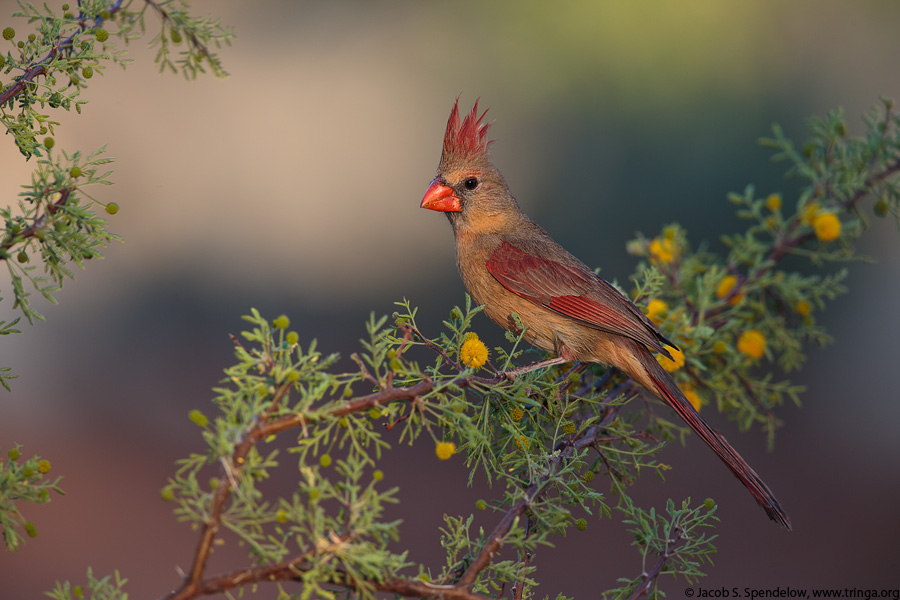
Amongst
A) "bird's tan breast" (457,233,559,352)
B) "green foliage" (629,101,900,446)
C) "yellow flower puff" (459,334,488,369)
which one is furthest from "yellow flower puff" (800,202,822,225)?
"yellow flower puff" (459,334,488,369)

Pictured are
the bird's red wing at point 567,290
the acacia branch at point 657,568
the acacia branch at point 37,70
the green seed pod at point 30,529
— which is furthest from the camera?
the bird's red wing at point 567,290

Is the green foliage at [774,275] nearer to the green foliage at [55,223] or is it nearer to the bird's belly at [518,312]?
the bird's belly at [518,312]

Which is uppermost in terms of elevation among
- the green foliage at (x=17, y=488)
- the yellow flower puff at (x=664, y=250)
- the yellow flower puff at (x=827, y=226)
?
the yellow flower puff at (x=664, y=250)

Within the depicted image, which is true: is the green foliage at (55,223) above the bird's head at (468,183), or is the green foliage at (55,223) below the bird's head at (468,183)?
below

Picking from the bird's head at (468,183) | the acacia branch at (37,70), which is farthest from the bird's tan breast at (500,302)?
the acacia branch at (37,70)

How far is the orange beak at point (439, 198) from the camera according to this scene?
293 centimetres

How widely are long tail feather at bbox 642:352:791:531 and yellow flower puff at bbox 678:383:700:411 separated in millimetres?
161

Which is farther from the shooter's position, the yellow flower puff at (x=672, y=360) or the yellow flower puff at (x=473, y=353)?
the yellow flower puff at (x=672, y=360)

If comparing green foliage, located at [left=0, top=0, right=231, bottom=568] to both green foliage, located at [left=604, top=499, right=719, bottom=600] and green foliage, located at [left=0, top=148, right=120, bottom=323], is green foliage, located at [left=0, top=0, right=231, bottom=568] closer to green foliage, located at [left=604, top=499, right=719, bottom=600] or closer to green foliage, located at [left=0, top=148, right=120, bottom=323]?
green foliage, located at [left=0, top=148, right=120, bottom=323]

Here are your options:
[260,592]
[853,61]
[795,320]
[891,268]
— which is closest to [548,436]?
[795,320]

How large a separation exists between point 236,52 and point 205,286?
7.58ft

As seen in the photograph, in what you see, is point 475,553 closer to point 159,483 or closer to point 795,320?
point 795,320

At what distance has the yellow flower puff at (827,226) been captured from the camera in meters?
2.52

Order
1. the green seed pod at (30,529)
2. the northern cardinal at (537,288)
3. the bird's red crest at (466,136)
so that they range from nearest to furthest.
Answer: the green seed pod at (30,529) → the northern cardinal at (537,288) → the bird's red crest at (466,136)
